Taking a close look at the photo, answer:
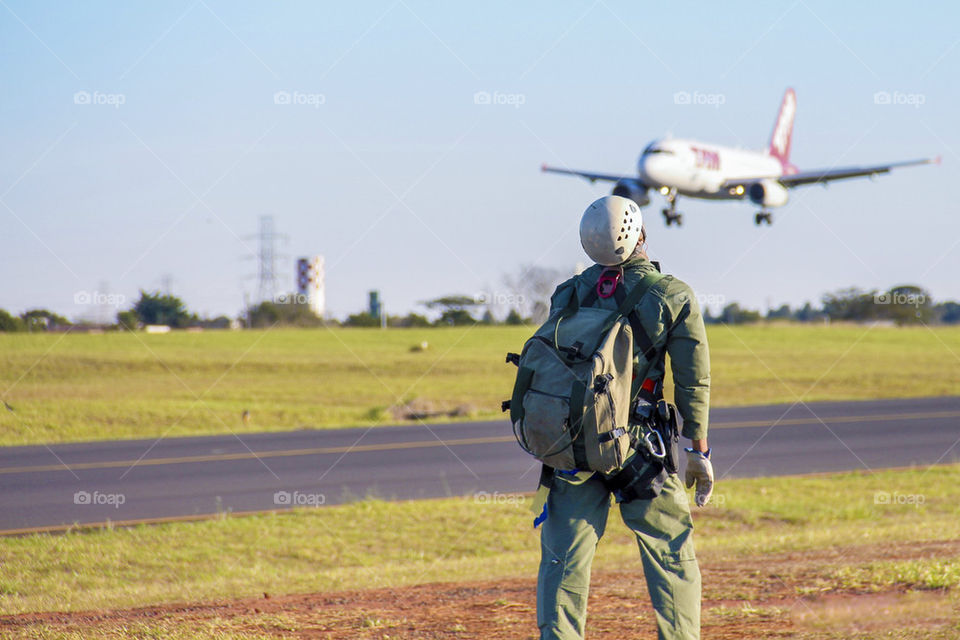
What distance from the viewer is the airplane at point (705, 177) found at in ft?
103

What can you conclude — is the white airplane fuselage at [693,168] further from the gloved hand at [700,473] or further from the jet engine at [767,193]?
the gloved hand at [700,473]

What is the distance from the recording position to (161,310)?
151 feet

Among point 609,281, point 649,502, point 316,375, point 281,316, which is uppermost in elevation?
point 281,316

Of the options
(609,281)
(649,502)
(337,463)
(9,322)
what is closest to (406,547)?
(337,463)

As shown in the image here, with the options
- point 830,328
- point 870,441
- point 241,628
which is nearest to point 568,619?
point 241,628

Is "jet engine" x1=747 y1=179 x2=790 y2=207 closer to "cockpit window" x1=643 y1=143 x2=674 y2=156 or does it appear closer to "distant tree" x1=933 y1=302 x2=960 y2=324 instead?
"cockpit window" x1=643 y1=143 x2=674 y2=156

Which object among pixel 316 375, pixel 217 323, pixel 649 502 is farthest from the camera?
pixel 217 323

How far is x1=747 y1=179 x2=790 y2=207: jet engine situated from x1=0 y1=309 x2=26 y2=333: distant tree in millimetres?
22080

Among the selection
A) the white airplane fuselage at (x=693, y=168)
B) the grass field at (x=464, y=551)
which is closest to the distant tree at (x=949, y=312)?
the white airplane fuselage at (x=693, y=168)

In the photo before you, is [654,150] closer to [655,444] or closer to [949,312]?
[655,444]

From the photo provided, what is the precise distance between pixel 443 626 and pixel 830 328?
78.9m

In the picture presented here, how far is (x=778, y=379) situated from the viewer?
42938mm

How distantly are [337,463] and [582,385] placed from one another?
43.1 ft

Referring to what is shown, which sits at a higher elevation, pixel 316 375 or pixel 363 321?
pixel 363 321
